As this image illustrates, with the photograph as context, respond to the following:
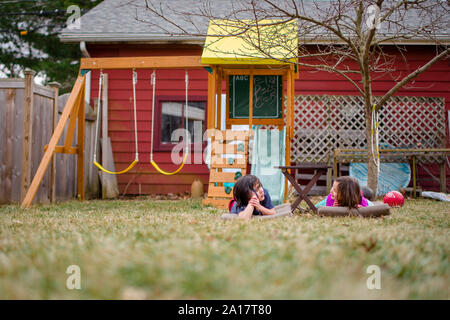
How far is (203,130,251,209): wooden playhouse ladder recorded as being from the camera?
220 inches

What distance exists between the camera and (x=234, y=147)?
5.73 meters

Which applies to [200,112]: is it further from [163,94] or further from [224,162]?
[224,162]

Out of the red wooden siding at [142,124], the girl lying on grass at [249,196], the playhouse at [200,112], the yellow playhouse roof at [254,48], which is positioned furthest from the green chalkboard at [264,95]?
the girl lying on grass at [249,196]

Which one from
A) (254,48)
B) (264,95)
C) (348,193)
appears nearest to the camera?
(348,193)

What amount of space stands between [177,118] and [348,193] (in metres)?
5.46

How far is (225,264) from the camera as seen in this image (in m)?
1.59

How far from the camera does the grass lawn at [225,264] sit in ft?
4.47

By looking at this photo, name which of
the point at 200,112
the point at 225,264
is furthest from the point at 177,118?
the point at 225,264

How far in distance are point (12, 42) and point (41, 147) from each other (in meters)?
9.86

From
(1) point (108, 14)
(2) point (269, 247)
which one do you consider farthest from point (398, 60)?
(2) point (269, 247)

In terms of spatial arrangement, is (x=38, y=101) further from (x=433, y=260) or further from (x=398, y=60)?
(x=398, y=60)

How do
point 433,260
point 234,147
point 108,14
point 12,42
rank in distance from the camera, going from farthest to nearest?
point 12,42
point 108,14
point 234,147
point 433,260

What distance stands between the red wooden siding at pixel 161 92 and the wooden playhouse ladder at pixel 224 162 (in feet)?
9.02

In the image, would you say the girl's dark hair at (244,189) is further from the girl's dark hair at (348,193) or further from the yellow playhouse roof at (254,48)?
the yellow playhouse roof at (254,48)
